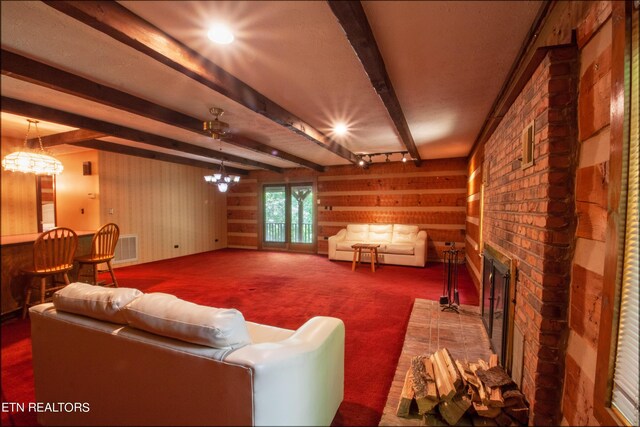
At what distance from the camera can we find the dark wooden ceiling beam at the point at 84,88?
1.89 metres

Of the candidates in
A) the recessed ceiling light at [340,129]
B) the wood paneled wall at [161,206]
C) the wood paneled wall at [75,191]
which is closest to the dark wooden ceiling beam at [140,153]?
the wood paneled wall at [161,206]

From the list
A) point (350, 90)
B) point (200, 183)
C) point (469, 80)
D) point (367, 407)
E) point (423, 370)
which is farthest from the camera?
point (200, 183)

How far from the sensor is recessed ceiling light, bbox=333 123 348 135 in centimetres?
363

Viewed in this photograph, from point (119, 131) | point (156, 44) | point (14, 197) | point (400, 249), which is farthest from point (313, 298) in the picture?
point (119, 131)

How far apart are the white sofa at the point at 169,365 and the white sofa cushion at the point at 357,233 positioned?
491cm

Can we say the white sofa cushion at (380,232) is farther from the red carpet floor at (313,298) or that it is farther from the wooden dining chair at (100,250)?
the wooden dining chair at (100,250)

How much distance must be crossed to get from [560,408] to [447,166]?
5.39 metres

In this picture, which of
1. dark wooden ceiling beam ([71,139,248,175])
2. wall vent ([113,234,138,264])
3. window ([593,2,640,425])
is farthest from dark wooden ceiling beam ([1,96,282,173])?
window ([593,2,640,425])

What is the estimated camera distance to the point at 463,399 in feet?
5.16

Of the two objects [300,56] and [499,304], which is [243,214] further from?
[499,304]

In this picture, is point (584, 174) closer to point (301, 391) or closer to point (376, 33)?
point (376, 33)

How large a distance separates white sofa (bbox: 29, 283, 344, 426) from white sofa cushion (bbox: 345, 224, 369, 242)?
4907 mm

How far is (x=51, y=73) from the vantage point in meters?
2.15

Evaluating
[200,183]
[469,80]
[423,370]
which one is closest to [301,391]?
[423,370]
